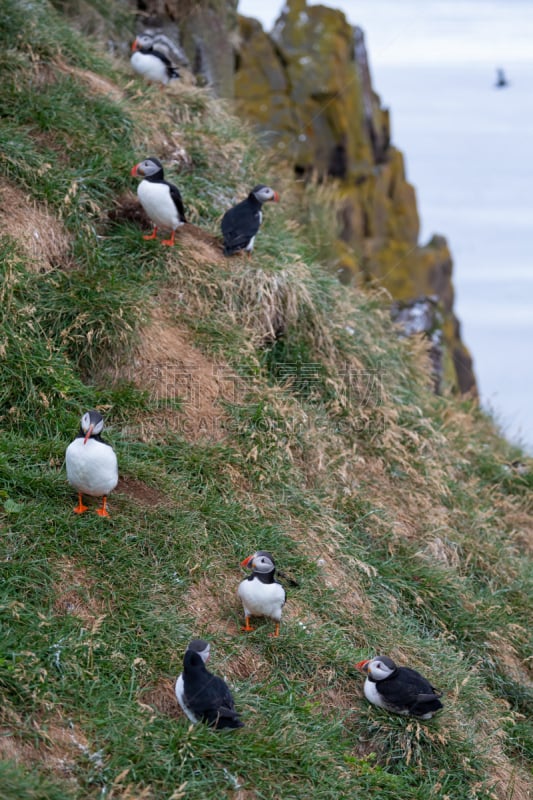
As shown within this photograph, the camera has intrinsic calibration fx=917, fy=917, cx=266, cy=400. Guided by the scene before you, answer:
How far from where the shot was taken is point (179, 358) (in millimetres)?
6270

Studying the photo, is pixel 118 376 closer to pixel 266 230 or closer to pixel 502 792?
pixel 266 230

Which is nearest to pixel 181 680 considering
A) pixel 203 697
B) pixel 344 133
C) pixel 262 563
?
pixel 203 697

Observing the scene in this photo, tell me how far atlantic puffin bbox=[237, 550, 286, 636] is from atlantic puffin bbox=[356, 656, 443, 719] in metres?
0.56

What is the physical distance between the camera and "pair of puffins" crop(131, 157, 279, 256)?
21.1 feet

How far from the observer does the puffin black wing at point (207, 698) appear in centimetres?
396

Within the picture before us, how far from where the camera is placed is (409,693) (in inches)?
181

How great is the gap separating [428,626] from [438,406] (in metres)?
2.73

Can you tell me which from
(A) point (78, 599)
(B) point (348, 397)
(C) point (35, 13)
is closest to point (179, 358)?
(B) point (348, 397)

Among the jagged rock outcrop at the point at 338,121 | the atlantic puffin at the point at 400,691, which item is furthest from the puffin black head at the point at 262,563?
the jagged rock outcrop at the point at 338,121

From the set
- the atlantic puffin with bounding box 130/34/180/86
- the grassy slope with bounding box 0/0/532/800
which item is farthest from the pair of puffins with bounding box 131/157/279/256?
the atlantic puffin with bounding box 130/34/180/86

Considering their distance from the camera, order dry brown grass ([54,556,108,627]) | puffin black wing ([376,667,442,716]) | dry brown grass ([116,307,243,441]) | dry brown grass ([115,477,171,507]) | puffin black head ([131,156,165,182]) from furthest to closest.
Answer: puffin black head ([131,156,165,182]), dry brown grass ([116,307,243,441]), dry brown grass ([115,477,171,507]), puffin black wing ([376,667,442,716]), dry brown grass ([54,556,108,627])

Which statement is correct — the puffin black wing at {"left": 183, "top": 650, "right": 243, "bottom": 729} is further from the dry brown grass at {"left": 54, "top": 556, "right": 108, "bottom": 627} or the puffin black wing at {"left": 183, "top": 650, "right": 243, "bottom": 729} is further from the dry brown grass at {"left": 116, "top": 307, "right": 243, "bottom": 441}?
the dry brown grass at {"left": 116, "top": 307, "right": 243, "bottom": 441}

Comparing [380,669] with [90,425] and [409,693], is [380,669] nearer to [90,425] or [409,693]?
[409,693]

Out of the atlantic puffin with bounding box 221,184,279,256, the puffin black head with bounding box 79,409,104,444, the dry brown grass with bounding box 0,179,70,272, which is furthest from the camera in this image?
the atlantic puffin with bounding box 221,184,279,256
